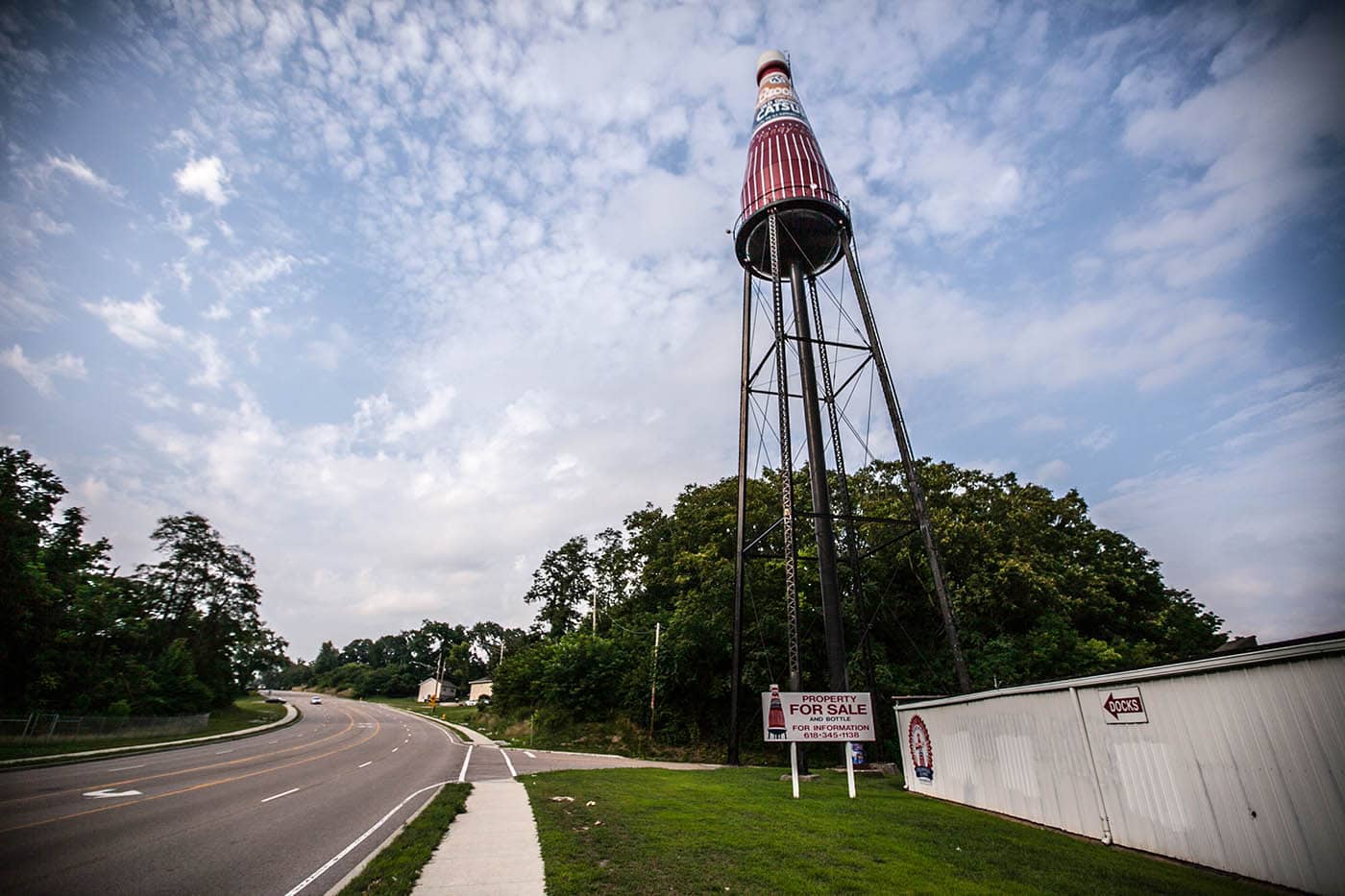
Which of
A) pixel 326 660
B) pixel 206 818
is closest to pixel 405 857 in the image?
pixel 206 818

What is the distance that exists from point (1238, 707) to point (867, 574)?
21.5 metres

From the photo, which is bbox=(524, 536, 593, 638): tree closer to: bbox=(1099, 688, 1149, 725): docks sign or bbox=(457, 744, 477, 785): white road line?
bbox=(457, 744, 477, 785): white road line

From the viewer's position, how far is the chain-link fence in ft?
74.1

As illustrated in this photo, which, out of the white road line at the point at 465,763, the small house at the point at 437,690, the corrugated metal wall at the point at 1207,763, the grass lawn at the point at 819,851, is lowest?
the white road line at the point at 465,763

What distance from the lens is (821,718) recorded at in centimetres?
1302

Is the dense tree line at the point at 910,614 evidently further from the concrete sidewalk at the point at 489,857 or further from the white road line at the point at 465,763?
the concrete sidewalk at the point at 489,857

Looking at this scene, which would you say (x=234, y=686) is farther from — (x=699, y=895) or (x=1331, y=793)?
(x=1331, y=793)

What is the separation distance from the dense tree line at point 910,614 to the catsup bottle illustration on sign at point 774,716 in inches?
290

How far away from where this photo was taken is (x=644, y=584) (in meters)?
39.9

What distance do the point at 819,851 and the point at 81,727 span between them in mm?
33188

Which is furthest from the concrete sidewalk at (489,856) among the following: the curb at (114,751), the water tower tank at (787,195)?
the water tower tank at (787,195)

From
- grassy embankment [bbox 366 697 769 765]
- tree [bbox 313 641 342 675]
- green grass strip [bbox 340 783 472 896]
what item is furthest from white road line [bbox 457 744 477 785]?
tree [bbox 313 641 342 675]

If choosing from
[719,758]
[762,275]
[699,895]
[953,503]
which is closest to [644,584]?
[719,758]

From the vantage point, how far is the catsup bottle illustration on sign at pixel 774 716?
13.3 m
